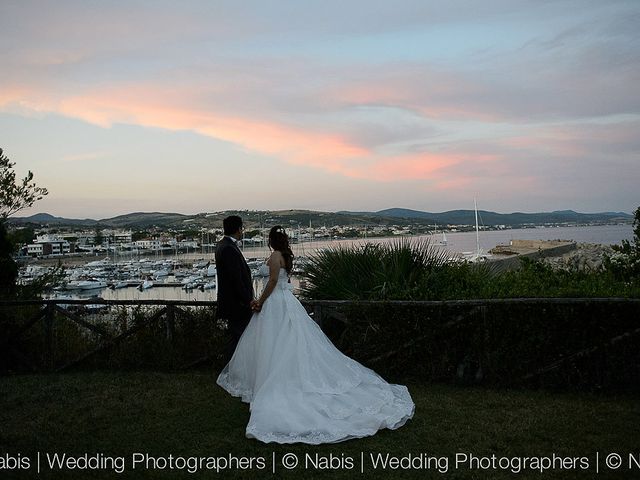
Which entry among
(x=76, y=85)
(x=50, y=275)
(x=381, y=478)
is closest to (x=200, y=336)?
(x=50, y=275)

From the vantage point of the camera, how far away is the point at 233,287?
7.29m

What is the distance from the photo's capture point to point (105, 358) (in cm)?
886

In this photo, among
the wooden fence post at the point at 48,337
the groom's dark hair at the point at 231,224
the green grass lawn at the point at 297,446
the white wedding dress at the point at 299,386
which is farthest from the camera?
the wooden fence post at the point at 48,337

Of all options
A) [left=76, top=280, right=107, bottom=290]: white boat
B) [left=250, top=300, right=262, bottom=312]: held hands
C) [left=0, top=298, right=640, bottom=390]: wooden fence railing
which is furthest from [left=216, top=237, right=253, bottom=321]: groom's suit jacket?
[left=76, top=280, right=107, bottom=290]: white boat

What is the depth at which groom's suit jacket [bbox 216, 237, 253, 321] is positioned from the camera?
720 centimetres

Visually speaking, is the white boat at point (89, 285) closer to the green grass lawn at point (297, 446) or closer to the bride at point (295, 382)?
the green grass lawn at point (297, 446)

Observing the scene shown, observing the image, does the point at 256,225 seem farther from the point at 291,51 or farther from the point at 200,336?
the point at 200,336

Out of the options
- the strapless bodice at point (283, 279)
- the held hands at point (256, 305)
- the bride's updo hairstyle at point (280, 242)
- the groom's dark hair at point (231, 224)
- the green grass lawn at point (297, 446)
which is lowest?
the green grass lawn at point (297, 446)

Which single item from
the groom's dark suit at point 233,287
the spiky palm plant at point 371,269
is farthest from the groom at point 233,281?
the spiky palm plant at point 371,269

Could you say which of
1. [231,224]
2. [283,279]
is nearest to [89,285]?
[231,224]

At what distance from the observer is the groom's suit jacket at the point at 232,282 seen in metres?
7.20

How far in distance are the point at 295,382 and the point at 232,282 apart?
6.55 ft

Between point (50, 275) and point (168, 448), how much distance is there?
713 centimetres

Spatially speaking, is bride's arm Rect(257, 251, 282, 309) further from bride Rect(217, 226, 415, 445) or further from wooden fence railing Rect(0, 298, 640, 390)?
wooden fence railing Rect(0, 298, 640, 390)
